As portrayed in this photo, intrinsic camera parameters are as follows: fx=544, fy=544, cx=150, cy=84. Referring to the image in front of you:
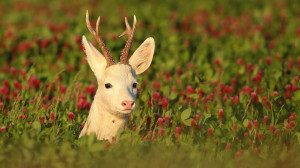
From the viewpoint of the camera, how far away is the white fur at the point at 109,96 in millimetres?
6020

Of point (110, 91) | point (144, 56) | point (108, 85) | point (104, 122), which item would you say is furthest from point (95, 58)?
point (104, 122)

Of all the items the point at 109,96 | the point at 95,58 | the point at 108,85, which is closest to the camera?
the point at 109,96

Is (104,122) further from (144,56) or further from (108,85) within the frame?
(144,56)

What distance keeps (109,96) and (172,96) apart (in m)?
2.51

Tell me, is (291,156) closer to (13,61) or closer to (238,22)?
(13,61)

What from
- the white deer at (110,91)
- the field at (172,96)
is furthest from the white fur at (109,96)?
the field at (172,96)

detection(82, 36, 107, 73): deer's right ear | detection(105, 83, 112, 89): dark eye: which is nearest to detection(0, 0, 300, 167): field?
detection(105, 83, 112, 89): dark eye

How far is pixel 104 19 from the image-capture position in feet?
52.5

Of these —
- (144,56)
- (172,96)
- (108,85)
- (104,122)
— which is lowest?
(172,96)

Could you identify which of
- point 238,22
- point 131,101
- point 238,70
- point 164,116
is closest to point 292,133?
point 164,116

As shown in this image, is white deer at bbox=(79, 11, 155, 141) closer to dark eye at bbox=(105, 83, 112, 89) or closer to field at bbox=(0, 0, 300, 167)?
dark eye at bbox=(105, 83, 112, 89)

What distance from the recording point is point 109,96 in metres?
6.06

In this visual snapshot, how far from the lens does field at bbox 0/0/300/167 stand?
235 inches

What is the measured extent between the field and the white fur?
0.72ft
